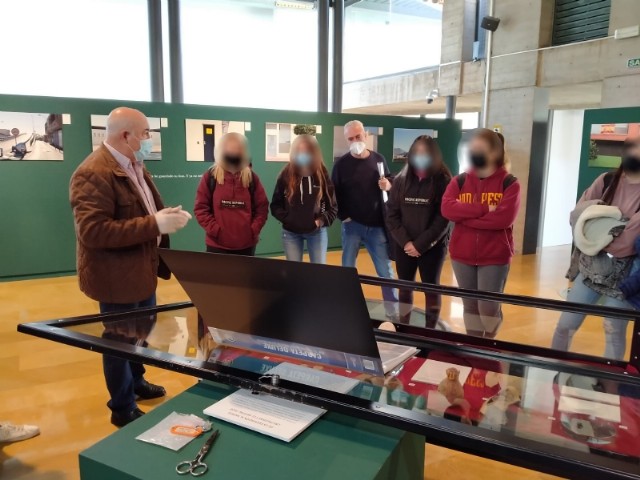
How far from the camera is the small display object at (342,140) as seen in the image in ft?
24.9

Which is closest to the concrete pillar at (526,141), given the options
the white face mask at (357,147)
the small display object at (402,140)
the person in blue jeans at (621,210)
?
the small display object at (402,140)

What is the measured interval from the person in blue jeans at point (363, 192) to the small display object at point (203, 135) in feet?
9.39

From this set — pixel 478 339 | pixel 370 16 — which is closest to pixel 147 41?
pixel 370 16

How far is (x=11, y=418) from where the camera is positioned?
282cm

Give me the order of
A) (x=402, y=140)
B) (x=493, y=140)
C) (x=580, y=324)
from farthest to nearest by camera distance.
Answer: (x=402, y=140) → (x=493, y=140) → (x=580, y=324)

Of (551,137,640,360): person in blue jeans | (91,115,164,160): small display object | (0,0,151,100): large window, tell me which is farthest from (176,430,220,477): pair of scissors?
(0,0,151,100): large window

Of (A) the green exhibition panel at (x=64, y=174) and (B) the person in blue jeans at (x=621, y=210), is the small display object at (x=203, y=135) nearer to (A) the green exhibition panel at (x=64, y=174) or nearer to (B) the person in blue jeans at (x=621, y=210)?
(A) the green exhibition panel at (x=64, y=174)

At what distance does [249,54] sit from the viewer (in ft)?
26.1

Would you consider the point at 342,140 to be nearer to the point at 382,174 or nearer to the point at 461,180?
the point at 382,174

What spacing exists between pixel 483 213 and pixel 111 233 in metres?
2.07

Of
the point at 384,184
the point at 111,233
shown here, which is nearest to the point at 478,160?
the point at 384,184

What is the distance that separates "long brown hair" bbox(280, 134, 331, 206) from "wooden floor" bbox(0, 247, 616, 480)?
5.15ft

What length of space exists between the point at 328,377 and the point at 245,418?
0.24 metres

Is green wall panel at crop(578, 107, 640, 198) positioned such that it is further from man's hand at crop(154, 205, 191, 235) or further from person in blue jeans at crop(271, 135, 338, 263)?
man's hand at crop(154, 205, 191, 235)
